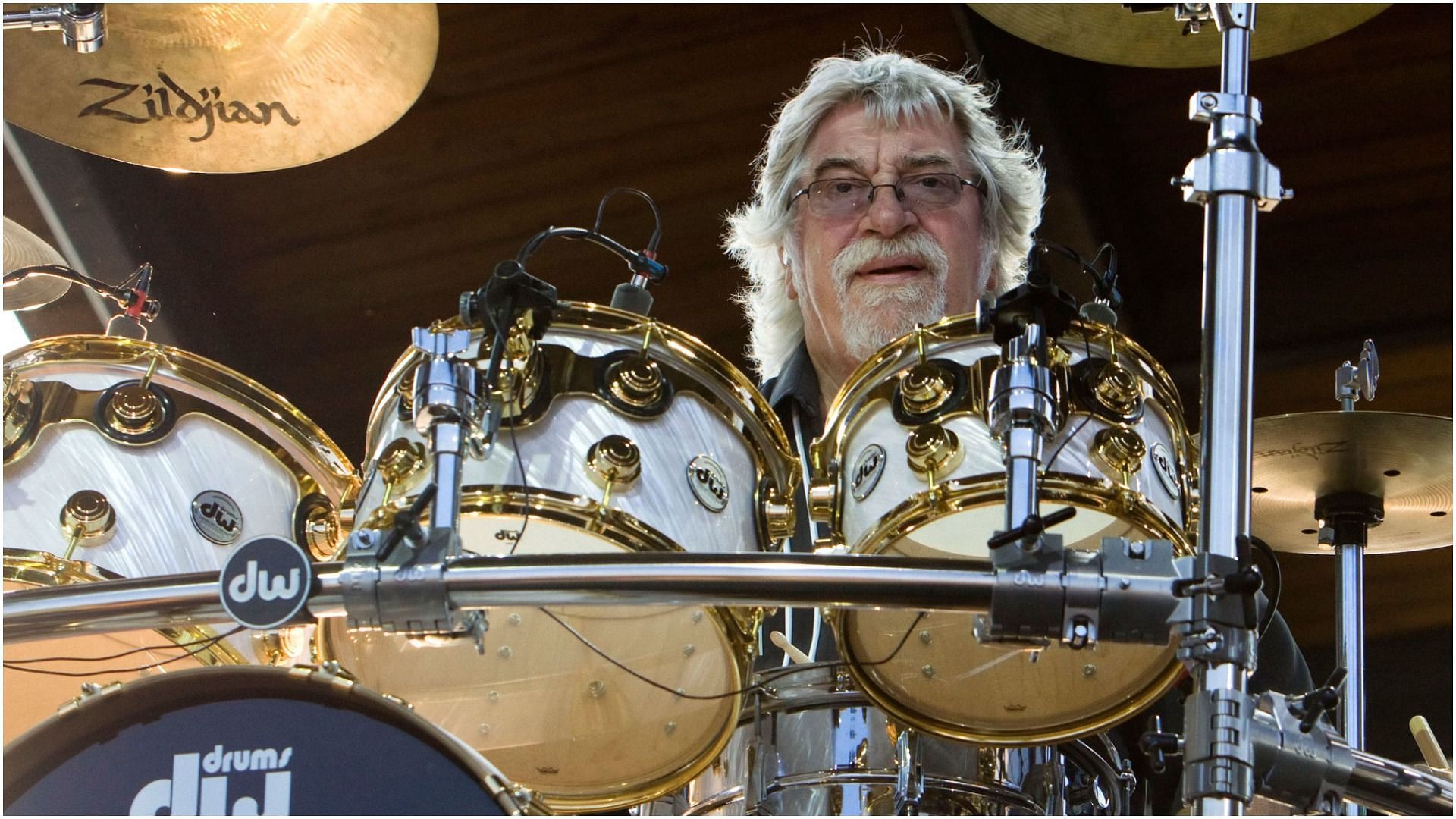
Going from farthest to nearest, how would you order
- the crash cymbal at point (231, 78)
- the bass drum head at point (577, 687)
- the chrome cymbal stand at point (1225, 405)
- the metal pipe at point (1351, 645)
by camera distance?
the metal pipe at point (1351, 645)
the crash cymbal at point (231, 78)
the bass drum head at point (577, 687)
the chrome cymbal stand at point (1225, 405)

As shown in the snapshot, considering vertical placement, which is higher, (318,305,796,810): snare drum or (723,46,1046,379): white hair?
(723,46,1046,379): white hair

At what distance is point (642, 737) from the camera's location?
73.0 inches

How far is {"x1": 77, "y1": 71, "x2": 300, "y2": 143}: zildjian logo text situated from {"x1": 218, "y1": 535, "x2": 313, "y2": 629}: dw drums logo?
0.99 metres

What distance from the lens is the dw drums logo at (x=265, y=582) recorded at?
4.67 ft

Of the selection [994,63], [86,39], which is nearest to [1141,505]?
[86,39]

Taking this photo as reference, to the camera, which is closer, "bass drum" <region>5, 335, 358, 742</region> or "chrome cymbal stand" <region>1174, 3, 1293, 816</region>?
"chrome cymbal stand" <region>1174, 3, 1293, 816</region>

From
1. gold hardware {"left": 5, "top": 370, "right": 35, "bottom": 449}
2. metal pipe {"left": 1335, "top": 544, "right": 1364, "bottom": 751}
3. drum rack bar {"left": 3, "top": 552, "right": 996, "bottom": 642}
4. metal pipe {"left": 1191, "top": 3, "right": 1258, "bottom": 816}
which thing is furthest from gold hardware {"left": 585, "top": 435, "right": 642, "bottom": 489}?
metal pipe {"left": 1335, "top": 544, "right": 1364, "bottom": 751}

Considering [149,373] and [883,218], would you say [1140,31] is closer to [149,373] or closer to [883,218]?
[883,218]

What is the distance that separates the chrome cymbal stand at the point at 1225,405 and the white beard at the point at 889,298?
44.7 inches

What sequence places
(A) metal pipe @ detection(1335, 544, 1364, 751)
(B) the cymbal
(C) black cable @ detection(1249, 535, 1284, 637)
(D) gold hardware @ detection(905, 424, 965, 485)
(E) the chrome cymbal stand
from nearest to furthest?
(E) the chrome cymbal stand < (C) black cable @ detection(1249, 535, 1284, 637) < (D) gold hardware @ detection(905, 424, 965, 485) < (B) the cymbal < (A) metal pipe @ detection(1335, 544, 1364, 751)

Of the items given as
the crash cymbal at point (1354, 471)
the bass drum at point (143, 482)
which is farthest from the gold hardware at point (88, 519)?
the crash cymbal at point (1354, 471)

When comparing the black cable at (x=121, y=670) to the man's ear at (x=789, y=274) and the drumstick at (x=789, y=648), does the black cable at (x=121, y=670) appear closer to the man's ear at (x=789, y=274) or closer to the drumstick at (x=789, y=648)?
the drumstick at (x=789, y=648)

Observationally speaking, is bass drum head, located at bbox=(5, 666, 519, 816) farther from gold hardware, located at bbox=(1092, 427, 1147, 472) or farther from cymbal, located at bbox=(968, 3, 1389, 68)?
cymbal, located at bbox=(968, 3, 1389, 68)

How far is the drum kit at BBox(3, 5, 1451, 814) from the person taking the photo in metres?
1.39
